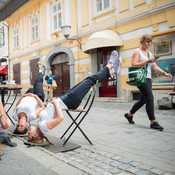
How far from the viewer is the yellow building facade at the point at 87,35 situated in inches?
338

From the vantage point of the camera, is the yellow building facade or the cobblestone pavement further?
the yellow building facade

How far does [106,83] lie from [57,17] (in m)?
6.10

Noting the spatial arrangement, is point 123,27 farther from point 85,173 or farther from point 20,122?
point 85,173

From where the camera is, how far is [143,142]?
131 inches

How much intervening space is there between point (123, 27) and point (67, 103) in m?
7.65

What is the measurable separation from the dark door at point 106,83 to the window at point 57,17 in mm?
4249

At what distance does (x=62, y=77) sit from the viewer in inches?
540

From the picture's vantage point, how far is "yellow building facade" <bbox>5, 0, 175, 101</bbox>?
8.59m

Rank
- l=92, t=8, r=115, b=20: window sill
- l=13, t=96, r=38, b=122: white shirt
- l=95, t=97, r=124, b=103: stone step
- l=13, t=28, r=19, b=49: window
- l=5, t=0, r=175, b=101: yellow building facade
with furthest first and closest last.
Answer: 1. l=13, t=28, r=19, b=49: window
2. l=92, t=8, r=115, b=20: window sill
3. l=95, t=97, r=124, b=103: stone step
4. l=5, t=0, r=175, b=101: yellow building facade
5. l=13, t=96, r=38, b=122: white shirt

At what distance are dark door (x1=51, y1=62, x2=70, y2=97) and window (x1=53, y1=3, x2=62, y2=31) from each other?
8.40 ft

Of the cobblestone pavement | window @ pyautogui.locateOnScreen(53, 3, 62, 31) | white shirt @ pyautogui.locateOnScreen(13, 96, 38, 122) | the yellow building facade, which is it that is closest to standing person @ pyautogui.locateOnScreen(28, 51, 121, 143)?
the cobblestone pavement

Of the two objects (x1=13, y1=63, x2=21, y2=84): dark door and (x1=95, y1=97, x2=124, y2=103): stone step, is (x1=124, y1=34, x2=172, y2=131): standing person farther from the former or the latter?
(x1=13, y1=63, x2=21, y2=84): dark door

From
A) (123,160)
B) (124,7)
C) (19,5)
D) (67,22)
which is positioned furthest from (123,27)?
(19,5)

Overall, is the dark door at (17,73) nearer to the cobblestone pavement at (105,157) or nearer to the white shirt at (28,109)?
the white shirt at (28,109)
